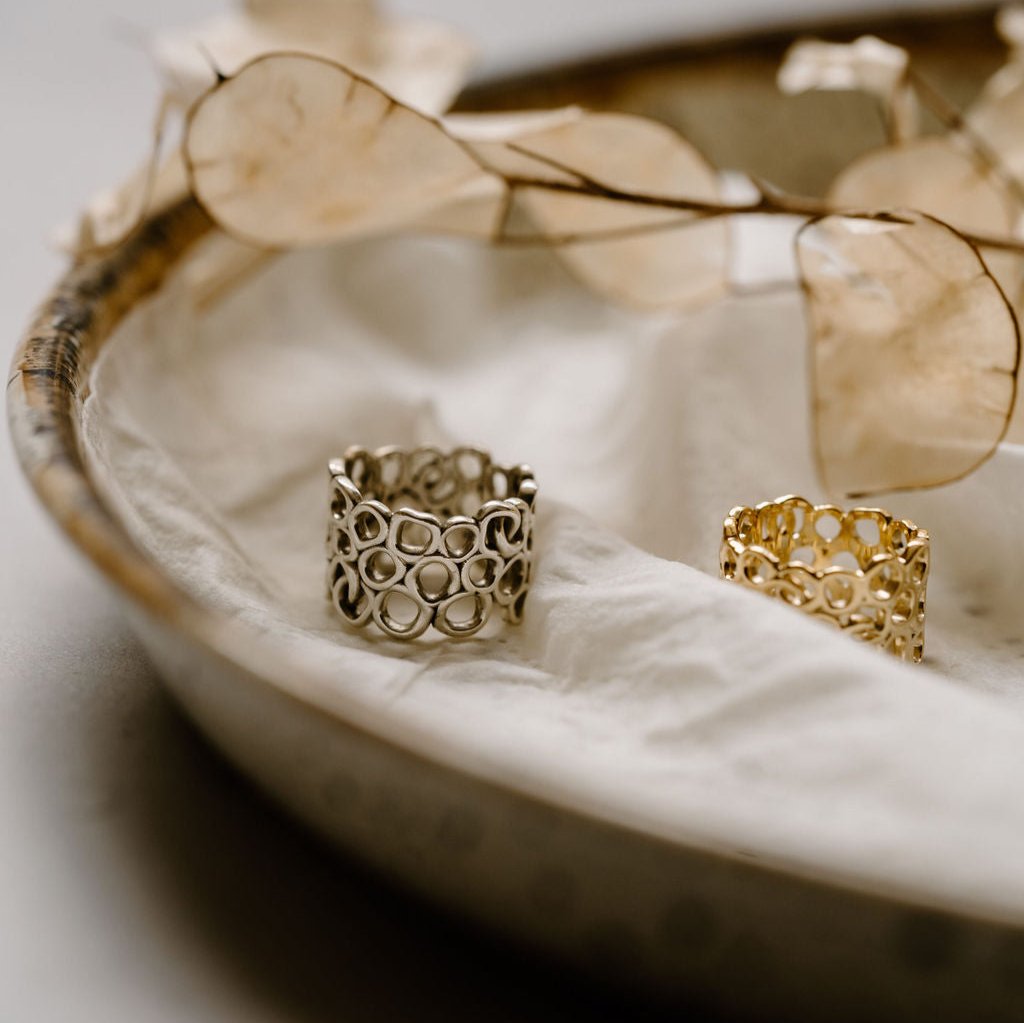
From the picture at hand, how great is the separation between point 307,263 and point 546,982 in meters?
0.48

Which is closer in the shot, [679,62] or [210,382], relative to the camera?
[210,382]

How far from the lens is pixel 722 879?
28cm

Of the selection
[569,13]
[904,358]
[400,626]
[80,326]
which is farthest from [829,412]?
[569,13]

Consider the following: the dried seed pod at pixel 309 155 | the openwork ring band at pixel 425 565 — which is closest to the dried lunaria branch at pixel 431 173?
the dried seed pod at pixel 309 155

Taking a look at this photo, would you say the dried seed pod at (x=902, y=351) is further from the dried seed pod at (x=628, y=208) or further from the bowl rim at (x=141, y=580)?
the bowl rim at (x=141, y=580)

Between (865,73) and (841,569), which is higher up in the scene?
(865,73)

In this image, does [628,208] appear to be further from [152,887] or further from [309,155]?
[152,887]

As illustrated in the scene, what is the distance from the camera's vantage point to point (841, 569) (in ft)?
1.76

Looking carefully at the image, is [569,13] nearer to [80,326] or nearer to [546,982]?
[80,326]

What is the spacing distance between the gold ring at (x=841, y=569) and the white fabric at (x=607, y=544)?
14 millimetres

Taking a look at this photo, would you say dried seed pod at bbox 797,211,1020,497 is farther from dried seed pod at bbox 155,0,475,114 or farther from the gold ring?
dried seed pod at bbox 155,0,475,114

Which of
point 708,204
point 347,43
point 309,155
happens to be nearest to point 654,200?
point 708,204

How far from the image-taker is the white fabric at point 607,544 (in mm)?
335

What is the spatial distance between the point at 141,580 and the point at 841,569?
30 centimetres
